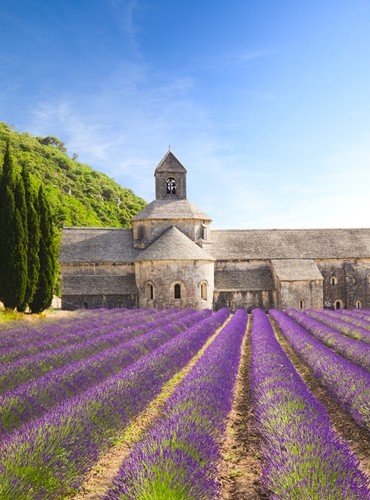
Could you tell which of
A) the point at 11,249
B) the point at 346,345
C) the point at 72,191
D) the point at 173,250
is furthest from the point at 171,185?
the point at 72,191

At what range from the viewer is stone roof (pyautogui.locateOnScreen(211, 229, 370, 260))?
1380 inches

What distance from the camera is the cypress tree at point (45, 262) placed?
23.7m

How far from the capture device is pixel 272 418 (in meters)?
5.74

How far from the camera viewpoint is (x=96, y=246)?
1347 inches

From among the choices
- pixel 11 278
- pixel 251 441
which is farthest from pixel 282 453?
pixel 11 278

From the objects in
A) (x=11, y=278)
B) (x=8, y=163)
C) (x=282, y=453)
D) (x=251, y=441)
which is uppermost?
(x=8, y=163)

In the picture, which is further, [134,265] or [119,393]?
[134,265]

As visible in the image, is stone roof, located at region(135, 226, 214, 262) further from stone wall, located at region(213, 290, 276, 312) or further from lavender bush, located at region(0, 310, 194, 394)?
lavender bush, located at region(0, 310, 194, 394)

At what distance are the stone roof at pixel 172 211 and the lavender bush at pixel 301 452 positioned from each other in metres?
26.6

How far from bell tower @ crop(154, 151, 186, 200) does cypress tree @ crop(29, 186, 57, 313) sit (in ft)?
43.1

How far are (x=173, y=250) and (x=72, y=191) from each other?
166 feet

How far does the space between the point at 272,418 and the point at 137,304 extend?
26383 millimetres

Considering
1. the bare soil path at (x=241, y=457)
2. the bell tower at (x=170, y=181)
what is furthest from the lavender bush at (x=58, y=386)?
the bell tower at (x=170, y=181)

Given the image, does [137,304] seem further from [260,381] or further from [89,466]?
[89,466]
